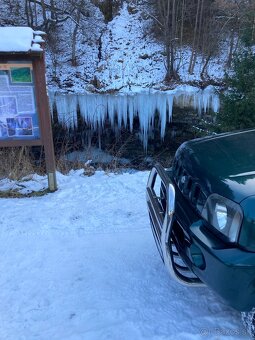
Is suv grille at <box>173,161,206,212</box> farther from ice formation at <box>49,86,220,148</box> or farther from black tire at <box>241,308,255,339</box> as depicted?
ice formation at <box>49,86,220,148</box>

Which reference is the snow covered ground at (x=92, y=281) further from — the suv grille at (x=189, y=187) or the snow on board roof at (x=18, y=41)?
the snow on board roof at (x=18, y=41)

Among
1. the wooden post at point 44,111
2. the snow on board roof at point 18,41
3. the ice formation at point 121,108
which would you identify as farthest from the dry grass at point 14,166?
the ice formation at point 121,108

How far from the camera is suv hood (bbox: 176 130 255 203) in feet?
6.06

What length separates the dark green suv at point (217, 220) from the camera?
5.65ft

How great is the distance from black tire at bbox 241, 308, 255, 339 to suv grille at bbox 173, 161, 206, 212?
642 millimetres

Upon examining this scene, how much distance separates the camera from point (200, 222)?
2.00m

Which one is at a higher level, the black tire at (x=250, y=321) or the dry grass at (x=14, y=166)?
the black tire at (x=250, y=321)

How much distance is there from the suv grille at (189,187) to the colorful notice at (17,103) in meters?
2.22

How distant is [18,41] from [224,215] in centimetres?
305

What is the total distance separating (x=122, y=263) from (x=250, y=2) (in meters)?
16.3

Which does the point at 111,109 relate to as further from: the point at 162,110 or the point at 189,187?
the point at 189,187

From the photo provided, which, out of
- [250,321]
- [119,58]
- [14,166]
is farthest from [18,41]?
[119,58]

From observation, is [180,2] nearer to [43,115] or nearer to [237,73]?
[237,73]

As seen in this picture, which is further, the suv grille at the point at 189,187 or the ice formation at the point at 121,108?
the ice formation at the point at 121,108
